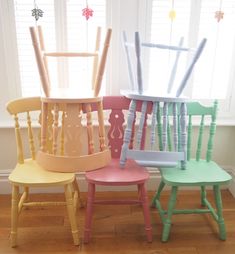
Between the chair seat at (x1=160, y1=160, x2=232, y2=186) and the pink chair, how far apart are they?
5.3 inches

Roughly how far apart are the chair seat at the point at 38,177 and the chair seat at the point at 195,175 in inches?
21.3

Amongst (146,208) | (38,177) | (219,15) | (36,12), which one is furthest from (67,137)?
(219,15)

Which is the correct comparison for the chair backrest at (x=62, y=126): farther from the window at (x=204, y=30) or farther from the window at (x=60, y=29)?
the window at (x=204, y=30)

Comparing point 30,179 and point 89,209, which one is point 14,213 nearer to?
point 30,179

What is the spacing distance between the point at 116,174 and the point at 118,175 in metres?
0.02

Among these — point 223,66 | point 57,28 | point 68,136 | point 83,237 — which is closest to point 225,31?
point 223,66

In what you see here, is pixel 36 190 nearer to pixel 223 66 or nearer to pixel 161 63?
pixel 161 63

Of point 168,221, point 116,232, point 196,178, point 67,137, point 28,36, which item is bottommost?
point 116,232

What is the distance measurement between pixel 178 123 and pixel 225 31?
780mm

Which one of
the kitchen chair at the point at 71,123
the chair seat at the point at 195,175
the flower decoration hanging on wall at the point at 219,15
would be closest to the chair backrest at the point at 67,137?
the kitchen chair at the point at 71,123

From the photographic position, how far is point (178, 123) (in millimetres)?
1569

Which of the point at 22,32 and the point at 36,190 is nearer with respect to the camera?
the point at 22,32

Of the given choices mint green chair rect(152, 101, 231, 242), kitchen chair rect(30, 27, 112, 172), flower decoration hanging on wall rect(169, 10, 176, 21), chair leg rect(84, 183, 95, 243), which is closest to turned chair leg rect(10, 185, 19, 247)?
kitchen chair rect(30, 27, 112, 172)

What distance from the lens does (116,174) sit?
59.6 inches
